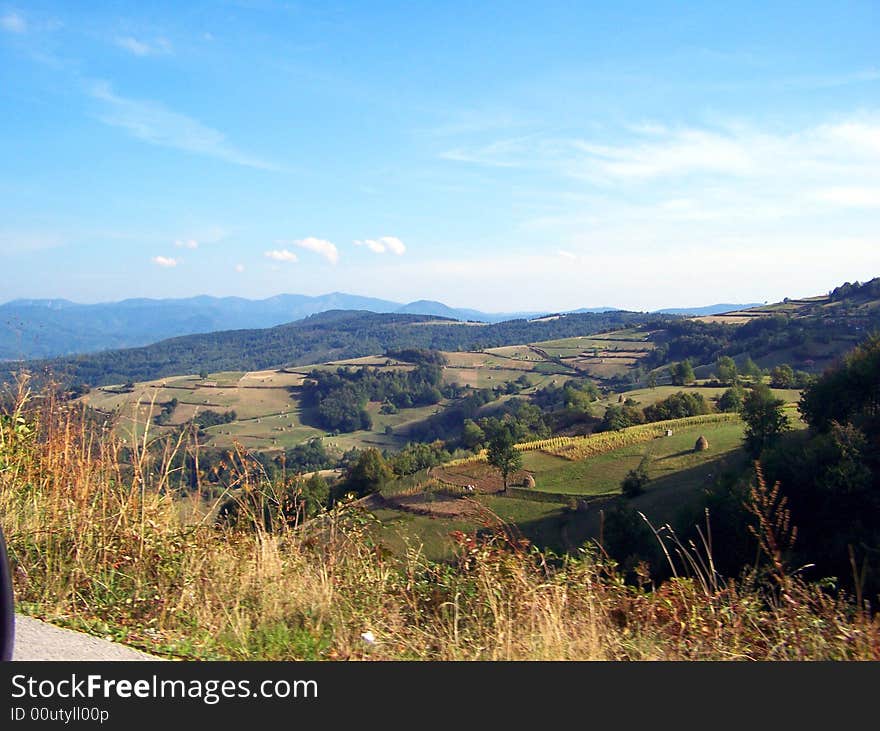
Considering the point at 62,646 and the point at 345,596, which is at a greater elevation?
the point at 62,646

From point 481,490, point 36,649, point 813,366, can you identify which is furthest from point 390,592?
point 813,366

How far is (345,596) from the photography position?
142 inches

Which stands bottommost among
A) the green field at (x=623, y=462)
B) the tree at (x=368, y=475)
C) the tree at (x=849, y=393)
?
the green field at (x=623, y=462)

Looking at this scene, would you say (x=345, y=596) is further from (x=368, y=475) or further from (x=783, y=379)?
(x=783, y=379)

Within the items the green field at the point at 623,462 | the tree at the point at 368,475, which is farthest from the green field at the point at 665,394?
the tree at the point at 368,475

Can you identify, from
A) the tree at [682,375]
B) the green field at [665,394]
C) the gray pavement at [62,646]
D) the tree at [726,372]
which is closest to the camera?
the gray pavement at [62,646]

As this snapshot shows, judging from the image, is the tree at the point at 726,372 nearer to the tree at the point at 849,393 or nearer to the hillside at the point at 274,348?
the tree at the point at 849,393

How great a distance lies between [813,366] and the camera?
7512 centimetres

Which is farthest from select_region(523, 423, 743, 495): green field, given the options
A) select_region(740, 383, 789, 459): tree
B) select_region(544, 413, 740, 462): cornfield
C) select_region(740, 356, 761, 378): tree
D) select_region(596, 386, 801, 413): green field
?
select_region(740, 356, 761, 378): tree

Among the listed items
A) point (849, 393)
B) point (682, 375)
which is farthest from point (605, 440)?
point (682, 375)

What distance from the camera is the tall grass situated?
3041 millimetres

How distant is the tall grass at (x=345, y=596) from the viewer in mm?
3041
